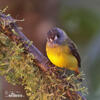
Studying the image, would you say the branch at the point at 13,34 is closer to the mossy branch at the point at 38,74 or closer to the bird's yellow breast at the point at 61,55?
the mossy branch at the point at 38,74

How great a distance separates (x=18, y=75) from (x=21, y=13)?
775mm

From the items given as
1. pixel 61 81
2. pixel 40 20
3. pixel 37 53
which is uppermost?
pixel 40 20

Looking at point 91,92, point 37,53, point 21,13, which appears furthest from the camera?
point 91,92

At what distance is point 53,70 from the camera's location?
4.30ft

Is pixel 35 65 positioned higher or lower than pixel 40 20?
lower

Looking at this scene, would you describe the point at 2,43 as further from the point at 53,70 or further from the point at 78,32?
the point at 78,32

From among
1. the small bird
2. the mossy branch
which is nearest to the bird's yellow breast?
the small bird

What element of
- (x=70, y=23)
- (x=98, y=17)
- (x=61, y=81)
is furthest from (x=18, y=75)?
(x=98, y=17)

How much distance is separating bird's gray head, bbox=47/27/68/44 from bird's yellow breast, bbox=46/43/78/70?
33 millimetres

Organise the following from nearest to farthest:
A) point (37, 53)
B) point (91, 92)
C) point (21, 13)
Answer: point (37, 53) → point (21, 13) → point (91, 92)

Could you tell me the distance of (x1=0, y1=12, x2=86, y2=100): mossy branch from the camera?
124 cm

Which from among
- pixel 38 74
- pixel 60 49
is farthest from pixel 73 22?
pixel 38 74

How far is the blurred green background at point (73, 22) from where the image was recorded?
2000 millimetres

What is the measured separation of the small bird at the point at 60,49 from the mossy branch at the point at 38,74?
264 mm
